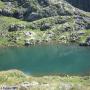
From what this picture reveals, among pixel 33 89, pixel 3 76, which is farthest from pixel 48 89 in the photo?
pixel 3 76

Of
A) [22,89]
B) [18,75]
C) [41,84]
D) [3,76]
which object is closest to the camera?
[22,89]

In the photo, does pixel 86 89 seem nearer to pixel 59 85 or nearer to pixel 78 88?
pixel 78 88

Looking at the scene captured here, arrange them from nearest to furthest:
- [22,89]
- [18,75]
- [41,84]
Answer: [22,89] → [41,84] → [18,75]

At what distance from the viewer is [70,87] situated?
4825cm

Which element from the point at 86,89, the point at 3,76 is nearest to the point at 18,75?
the point at 3,76

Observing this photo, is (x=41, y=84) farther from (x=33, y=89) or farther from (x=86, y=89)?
(x=86, y=89)

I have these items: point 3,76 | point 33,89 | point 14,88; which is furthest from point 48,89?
point 3,76

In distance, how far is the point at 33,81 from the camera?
1993 inches

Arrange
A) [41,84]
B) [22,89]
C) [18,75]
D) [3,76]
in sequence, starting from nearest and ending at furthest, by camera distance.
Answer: [22,89], [41,84], [3,76], [18,75]

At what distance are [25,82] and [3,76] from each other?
20.2 ft

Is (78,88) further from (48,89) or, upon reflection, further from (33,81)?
(33,81)

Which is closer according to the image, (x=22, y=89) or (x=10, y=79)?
(x=22, y=89)

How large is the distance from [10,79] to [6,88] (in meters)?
3.78

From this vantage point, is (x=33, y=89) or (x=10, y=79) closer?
(x=33, y=89)
